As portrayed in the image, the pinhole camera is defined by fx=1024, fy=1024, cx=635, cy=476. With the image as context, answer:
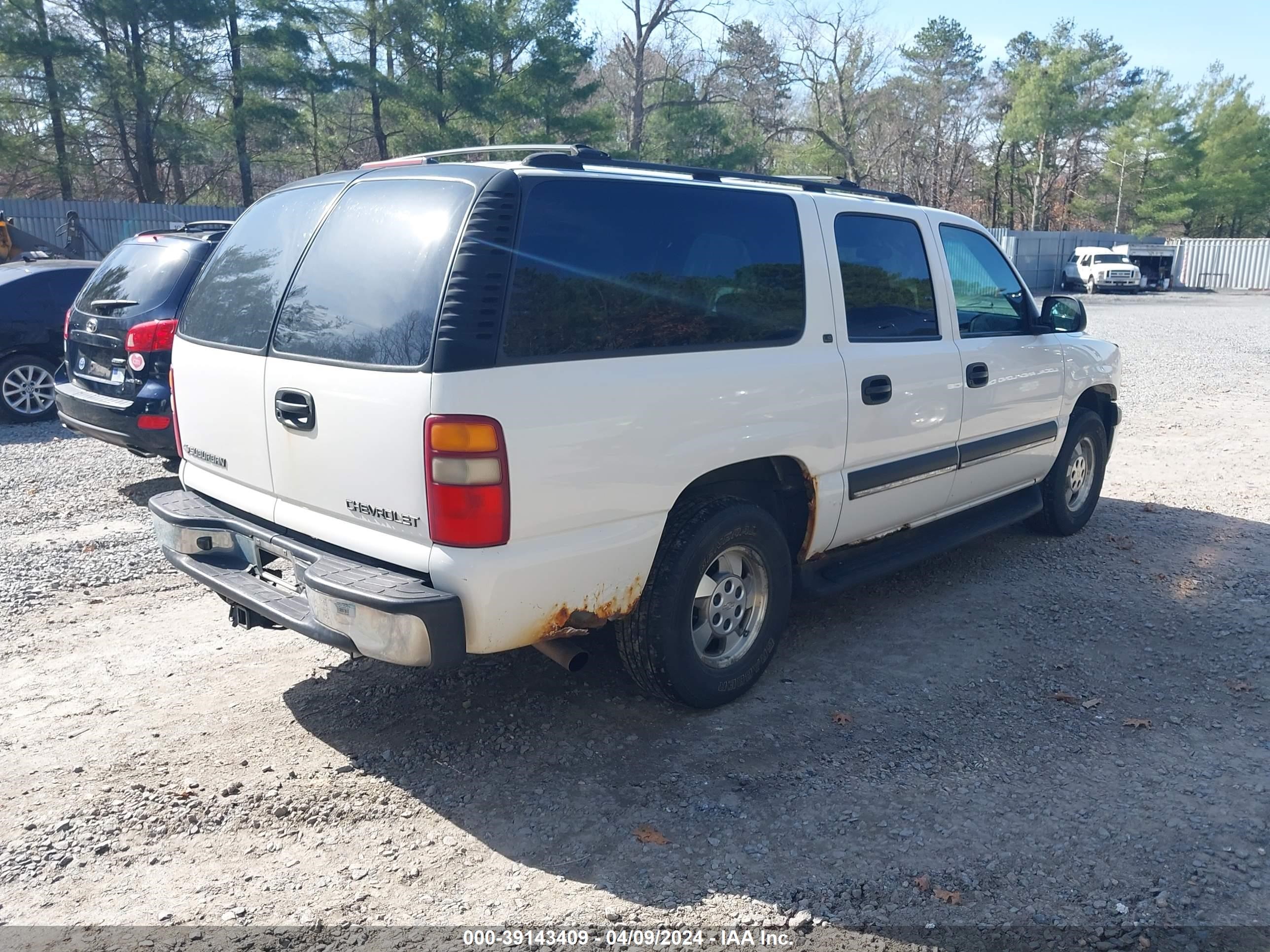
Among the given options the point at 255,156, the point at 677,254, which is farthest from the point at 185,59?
the point at 677,254

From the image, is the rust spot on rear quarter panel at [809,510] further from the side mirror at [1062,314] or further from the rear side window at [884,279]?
the side mirror at [1062,314]

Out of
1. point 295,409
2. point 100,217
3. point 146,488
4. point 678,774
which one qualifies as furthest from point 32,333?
point 100,217

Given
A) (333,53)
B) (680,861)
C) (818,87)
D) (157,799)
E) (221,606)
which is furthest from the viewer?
(818,87)

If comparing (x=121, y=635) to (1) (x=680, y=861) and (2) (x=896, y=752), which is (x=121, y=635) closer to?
(1) (x=680, y=861)

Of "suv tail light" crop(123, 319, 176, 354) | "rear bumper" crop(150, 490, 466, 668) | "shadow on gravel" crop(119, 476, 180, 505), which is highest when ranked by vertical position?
"suv tail light" crop(123, 319, 176, 354)

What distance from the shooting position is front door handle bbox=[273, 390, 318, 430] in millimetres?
3555

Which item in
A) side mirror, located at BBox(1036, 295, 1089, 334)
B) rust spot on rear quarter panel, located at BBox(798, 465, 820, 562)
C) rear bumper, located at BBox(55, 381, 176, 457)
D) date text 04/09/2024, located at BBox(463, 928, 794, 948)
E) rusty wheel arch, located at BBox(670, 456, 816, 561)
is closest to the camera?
date text 04/09/2024, located at BBox(463, 928, 794, 948)

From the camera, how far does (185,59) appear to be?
28.3 meters

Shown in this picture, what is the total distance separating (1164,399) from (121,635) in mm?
11882

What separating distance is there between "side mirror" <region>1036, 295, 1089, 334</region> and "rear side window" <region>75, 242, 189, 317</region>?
5.81 meters

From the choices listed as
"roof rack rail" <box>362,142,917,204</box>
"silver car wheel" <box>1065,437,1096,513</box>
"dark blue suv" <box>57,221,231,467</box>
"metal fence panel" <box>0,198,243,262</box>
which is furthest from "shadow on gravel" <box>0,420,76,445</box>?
"metal fence panel" <box>0,198,243,262</box>

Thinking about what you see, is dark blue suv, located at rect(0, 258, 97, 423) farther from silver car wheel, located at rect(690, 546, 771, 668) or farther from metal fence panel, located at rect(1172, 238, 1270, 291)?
metal fence panel, located at rect(1172, 238, 1270, 291)

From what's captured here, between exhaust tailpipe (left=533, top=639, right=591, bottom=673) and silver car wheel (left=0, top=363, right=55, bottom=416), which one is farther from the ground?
silver car wheel (left=0, top=363, right=55, bottom=416)

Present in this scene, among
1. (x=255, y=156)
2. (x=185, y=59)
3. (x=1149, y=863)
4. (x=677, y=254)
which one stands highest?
(x=185, y=59)
